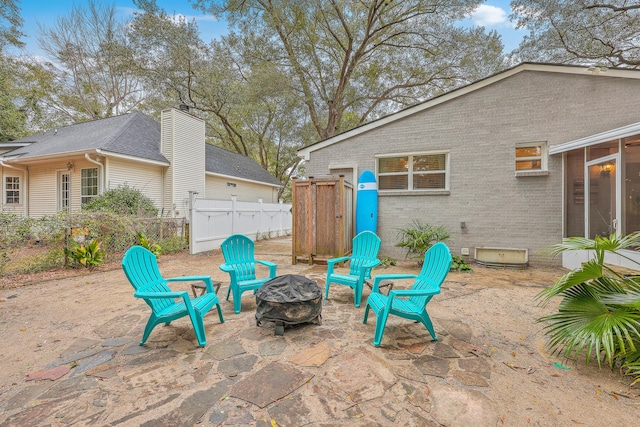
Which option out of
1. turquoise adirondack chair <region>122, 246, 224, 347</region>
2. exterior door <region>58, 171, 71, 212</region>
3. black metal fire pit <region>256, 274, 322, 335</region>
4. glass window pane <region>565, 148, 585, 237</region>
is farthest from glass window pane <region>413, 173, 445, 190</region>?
exterior door <region>58, 171, 71, 212</region>

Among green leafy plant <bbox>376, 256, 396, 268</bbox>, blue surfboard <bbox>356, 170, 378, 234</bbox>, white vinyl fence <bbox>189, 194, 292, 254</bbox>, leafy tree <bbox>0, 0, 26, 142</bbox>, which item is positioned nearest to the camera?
green leafy plant <bbox>376, 256, 396, 268</bbox>

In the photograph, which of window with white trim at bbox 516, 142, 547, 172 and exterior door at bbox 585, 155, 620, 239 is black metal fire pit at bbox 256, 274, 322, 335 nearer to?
exterior door at bbox 585, 155, 620, 239

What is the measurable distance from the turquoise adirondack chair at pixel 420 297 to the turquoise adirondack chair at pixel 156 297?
5.71 feet

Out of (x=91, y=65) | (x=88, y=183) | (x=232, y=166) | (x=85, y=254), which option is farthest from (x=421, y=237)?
(x=91, y=65)

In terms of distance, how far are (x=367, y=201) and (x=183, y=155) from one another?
776 cm

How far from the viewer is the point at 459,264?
20.1 ft

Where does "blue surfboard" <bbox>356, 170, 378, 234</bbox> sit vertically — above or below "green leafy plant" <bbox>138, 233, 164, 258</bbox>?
above

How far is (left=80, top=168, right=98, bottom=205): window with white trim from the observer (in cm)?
873

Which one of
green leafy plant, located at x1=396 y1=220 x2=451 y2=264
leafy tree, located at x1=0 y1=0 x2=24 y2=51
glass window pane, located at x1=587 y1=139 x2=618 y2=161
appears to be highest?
leafy tree, located at x1=0 y1=0 x2=24 y2=51

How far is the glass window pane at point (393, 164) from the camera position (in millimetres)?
Result: 7055

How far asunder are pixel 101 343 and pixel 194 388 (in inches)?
57.8

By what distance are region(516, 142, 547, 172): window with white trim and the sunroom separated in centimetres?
22

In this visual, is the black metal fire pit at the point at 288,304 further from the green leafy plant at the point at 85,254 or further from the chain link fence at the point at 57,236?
the chain link fence at the point at 57,236

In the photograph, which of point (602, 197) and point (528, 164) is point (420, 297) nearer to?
point (602, 197)
